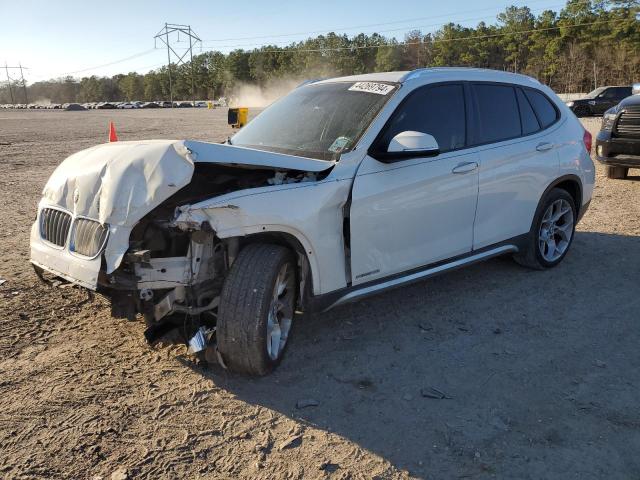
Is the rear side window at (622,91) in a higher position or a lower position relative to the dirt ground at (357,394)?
higher

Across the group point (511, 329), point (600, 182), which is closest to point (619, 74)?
point (600, 182)

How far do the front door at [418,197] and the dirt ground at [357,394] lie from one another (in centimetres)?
57

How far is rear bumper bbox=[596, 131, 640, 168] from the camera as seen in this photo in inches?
370

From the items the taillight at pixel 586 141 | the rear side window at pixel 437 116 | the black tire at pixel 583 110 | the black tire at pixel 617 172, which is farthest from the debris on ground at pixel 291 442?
the black tire at pixel 583 110

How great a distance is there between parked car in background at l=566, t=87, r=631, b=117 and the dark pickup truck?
76.4 feet

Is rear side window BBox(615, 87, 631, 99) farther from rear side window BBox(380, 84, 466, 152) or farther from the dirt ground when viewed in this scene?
rear side window BBox(380, 84, 466, 152)

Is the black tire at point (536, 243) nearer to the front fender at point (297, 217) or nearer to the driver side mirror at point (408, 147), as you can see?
the driver side mirror at point (408, 147)


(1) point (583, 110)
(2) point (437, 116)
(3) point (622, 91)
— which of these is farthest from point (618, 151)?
(3) point (622, 91)

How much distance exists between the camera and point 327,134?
13.4 feet

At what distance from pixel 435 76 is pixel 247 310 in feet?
8.15

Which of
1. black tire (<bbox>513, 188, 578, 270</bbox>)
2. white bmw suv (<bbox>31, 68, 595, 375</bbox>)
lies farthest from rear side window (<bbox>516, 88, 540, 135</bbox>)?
black tire (<bbox>513, 188, 578, 270</bbox>)

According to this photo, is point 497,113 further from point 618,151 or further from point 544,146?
point 618,151

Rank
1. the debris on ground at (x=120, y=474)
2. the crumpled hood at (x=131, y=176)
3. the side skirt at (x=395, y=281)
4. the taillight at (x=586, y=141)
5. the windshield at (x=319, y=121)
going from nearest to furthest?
the debris on ground at (x=120, y=474)
the crumpled hood at (x=131, y=176)
the side skirt at (x=395, y=281)
the windshield at (x=319, y=121)
the taillight at (x=586, y=141)

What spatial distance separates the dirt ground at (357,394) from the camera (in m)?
2.69
